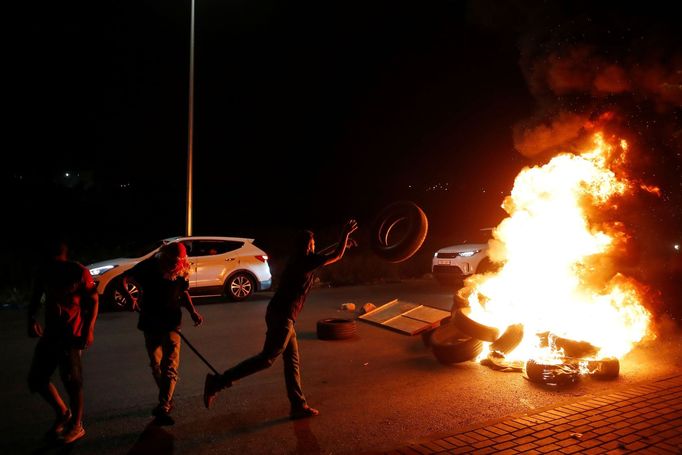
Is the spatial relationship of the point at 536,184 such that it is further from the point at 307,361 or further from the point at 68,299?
the point at 68,299

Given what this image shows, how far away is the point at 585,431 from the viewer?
4871 mm

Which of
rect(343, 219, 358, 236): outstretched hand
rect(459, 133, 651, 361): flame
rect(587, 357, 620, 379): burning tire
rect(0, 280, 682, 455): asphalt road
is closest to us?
rect(0, 280, 682, 455): asphalt road

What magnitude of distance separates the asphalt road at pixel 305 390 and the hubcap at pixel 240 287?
11.9ft

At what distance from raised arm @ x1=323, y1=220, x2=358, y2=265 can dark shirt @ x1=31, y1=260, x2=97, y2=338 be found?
7.27 feet

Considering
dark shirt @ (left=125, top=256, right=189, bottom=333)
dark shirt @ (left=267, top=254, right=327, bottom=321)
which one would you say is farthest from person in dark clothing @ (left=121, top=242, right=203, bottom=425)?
dark shirt @ (left=267, top=254, right=327, bottom=321)

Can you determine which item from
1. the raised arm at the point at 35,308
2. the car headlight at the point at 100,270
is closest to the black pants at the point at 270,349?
the raised arm at the point at 35,308

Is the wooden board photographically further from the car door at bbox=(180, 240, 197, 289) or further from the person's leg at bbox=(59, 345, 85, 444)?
the person's leg at bbox=(59, 345, 85, 444)

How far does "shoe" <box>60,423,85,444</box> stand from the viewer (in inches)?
183

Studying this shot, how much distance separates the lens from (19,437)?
481 cm

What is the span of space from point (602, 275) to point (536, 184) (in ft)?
6.12

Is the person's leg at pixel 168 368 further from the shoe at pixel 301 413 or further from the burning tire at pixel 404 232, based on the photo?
the burning tire at pixel 404 232

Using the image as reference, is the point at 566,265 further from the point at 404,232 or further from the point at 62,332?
the point at 62,332

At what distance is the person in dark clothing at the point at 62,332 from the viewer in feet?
15.2

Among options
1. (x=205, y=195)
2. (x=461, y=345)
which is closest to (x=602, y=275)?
(x=461, y=345)
